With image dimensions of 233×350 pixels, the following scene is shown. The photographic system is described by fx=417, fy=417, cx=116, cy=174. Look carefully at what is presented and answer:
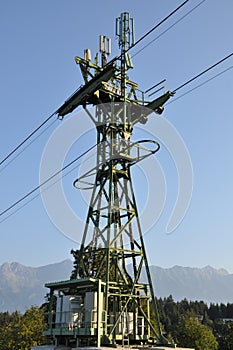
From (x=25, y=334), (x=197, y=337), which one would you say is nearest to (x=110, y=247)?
(x=25, y=334)

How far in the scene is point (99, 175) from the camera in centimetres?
2633

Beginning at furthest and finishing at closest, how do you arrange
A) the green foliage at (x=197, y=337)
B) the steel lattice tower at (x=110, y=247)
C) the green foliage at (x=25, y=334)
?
the green foliage at (x=197, y=337) < the green foliage at (x=25, y=334) < the steel lattice tower at (x=110, y=247)

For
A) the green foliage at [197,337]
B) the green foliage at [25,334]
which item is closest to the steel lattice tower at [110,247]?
the green foliage at [25,334]

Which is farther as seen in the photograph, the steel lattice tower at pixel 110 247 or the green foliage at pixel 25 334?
the green foliage at pixel 25 334

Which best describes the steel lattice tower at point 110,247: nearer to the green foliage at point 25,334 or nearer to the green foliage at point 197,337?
the green foliage at point 25,334

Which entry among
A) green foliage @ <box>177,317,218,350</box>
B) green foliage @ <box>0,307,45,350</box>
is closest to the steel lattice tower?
green foliage @ <box>0,307,45,350</box>

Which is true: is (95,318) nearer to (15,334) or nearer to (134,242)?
(134,242)

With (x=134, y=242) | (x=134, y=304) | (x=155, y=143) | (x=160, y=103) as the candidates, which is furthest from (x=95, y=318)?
(x=160, y=103)

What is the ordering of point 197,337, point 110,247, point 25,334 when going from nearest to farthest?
point 110,247, point 25,334, point 197,337

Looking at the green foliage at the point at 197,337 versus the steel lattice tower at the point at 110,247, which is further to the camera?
the green foliage at the point at 197,337

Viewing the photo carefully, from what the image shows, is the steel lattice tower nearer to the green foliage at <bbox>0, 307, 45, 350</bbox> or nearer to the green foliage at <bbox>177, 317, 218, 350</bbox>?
the green foliage at <bbox>0, 307, 45, 350</bbox>

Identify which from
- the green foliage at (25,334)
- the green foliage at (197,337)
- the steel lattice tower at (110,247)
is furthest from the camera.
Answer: the green foliage at (197,337)

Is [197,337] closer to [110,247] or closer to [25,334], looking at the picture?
[25,334]

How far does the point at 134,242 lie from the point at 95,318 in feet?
17.3
